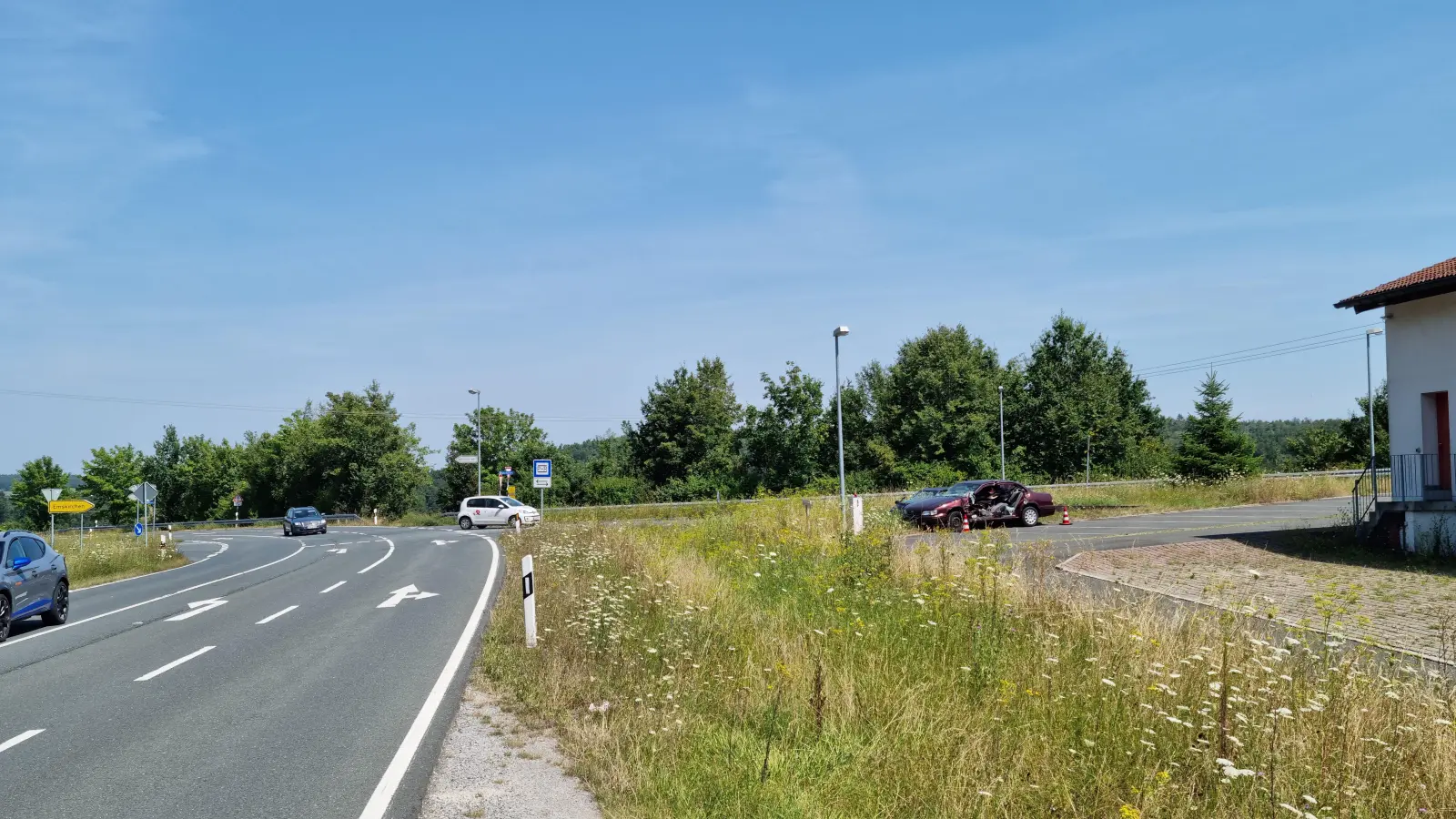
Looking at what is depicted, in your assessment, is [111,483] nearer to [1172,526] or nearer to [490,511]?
[490,511]

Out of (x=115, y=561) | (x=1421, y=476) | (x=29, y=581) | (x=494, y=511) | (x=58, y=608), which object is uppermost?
(x=1421, y=476)

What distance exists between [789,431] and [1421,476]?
4401 centimetres

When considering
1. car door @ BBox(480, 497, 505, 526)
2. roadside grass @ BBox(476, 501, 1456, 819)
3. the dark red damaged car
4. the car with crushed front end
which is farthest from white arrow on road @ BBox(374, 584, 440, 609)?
the car with crushed front end

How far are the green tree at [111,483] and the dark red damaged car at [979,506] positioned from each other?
371 feet

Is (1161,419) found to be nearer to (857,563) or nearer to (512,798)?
(857,563)

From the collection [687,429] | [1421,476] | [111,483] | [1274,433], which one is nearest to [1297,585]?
[1421,476]

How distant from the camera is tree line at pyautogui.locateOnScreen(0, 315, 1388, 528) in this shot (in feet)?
199

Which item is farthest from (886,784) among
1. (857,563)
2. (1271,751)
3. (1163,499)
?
(1163,499)

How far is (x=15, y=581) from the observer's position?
12867 mm

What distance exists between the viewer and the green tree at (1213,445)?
4644 centimetres

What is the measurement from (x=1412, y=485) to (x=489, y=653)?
65.4 feet

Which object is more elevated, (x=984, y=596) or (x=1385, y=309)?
(x=1385, y=309)

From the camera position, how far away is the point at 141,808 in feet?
17.2

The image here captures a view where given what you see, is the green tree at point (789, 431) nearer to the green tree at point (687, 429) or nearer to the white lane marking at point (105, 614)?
the green tree at point (687, 429)
